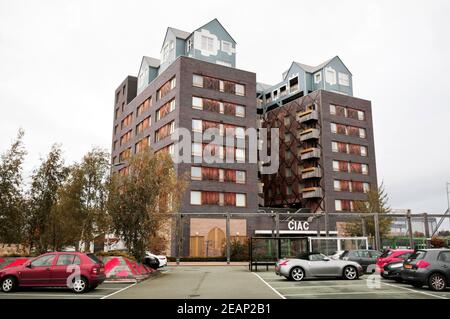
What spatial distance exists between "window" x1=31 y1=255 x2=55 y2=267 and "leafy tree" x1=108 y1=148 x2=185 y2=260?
7738 millimetres

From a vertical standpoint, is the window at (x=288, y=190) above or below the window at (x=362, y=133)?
below

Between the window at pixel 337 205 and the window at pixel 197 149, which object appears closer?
the window at pixel 197 149

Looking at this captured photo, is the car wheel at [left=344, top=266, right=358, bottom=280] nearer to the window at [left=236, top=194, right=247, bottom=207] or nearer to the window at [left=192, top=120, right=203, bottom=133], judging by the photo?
the window at [left=236, top=194, right=247, bottom=207]

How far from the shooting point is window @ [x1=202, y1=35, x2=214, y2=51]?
53.4 metres

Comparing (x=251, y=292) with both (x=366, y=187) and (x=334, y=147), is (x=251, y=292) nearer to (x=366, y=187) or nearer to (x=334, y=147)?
(x=334, y=147)

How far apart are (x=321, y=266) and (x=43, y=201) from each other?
16.4 meters

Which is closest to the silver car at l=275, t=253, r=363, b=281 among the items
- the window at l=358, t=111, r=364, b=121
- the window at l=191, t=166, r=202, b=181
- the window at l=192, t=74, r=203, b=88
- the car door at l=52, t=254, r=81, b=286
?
the car door at l=52, t=254, r=81, b=286

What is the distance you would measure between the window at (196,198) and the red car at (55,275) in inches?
1233

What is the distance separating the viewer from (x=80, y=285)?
1492cm

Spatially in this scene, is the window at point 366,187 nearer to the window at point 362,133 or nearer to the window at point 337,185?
the window at point 337,185

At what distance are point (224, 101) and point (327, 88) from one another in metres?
20.9

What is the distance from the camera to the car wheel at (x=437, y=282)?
14.7m

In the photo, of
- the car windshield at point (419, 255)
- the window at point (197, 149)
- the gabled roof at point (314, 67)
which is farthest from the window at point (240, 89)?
the car windshield at point (419, 255)
